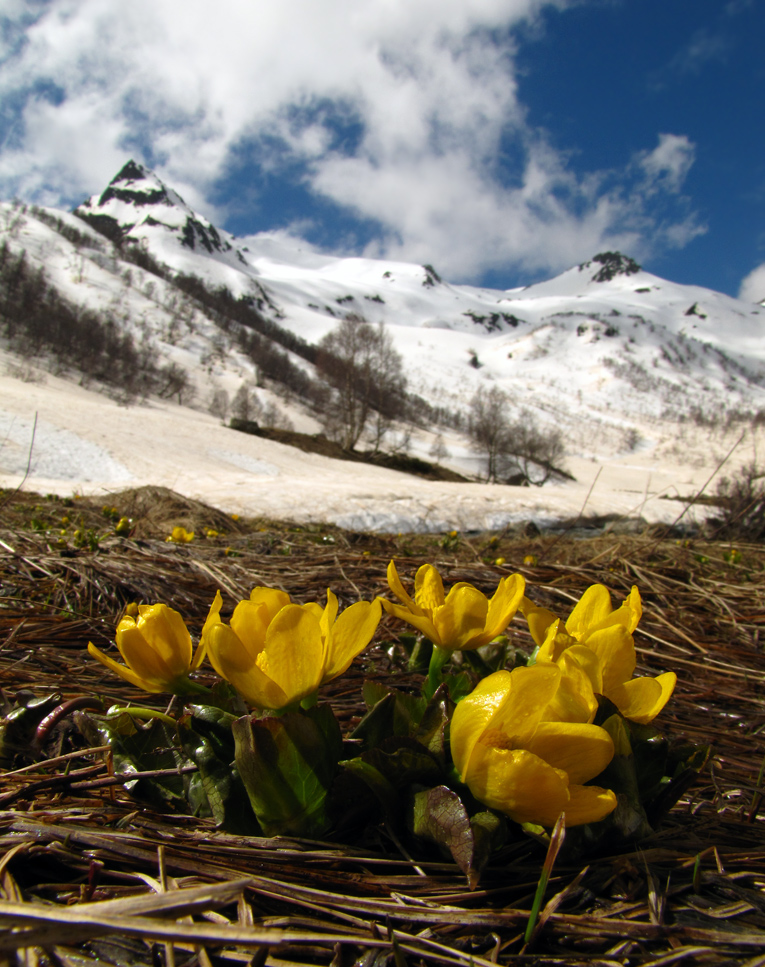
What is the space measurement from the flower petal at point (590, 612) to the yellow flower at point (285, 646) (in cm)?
34

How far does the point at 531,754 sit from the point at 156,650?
51cm

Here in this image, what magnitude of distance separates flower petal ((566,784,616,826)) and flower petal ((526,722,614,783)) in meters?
0.02

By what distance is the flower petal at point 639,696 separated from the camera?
2.12ft

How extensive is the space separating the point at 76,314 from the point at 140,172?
3729 inches

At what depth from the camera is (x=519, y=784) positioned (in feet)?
1.70

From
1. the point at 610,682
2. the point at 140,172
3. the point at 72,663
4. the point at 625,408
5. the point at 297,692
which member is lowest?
the point at 72,663

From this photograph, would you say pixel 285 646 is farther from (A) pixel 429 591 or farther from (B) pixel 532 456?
(B) pixel 532 456

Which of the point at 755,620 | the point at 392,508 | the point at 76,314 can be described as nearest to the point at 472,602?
the point at 755,620

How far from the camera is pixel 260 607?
2.17 feet

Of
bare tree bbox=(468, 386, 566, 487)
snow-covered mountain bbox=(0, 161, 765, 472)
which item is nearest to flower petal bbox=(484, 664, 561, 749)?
bare tree bbox=(468, 386, 566, 487)

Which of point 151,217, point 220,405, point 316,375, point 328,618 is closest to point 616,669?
point 328,618

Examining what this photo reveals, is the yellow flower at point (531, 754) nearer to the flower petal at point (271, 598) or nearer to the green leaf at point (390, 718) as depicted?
the green leaf at point (390, 718)

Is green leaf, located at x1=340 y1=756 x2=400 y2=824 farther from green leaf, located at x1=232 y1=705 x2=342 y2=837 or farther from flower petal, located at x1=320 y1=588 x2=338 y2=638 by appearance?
flower petal, located at x1=320 y1=588 x2=338 y2=638

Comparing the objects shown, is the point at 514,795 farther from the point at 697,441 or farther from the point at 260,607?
the point at 697,441
